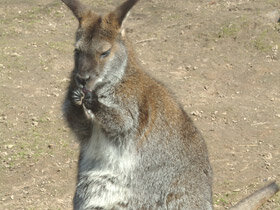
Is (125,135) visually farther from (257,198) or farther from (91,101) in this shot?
(257,198)

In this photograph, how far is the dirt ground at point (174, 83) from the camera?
5262mm

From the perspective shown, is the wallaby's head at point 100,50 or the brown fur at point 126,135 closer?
the wallaby's head at point 100,50

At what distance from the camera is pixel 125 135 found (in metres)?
3.75

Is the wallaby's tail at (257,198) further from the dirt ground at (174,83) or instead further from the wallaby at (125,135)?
the wallaby at (125,135)

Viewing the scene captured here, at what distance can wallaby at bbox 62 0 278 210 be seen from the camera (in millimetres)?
3680

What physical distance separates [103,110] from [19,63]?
3.86 metres

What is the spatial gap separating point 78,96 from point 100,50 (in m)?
0.38

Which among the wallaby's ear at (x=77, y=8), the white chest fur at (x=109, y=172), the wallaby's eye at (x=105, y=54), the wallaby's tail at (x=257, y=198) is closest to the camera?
the wallaby's eye at (x=105, y=54)

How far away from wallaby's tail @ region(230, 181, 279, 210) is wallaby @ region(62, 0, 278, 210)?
0.69 m

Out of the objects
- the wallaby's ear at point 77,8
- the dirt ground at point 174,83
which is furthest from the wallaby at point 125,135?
the dirt ground at point 174,83

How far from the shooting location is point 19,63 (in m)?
7.19

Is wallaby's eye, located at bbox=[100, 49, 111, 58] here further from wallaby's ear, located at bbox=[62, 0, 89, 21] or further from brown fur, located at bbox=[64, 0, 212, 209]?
wallaby's ear, located at bbox=[62, 0, 89, 21]

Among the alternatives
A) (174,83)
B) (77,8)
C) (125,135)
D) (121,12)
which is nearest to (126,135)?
(125,135)

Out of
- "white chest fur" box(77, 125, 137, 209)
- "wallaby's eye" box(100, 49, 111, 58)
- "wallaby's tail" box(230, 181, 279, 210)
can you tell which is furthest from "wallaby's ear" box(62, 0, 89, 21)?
"wallaby's tail" box(230, 181, 279, 210)
